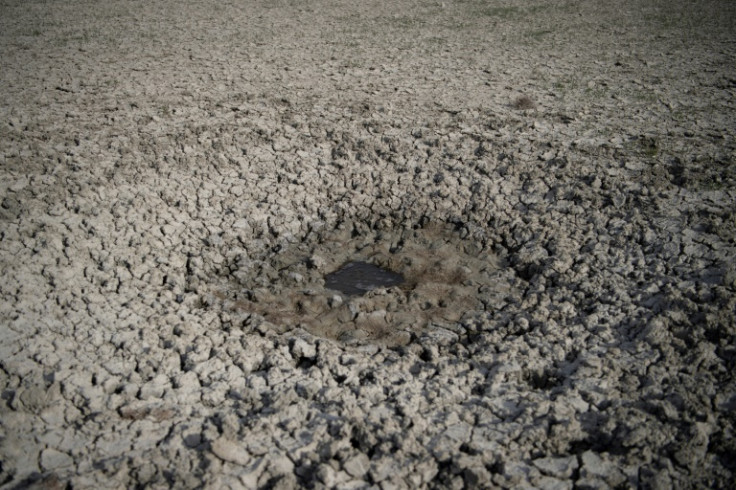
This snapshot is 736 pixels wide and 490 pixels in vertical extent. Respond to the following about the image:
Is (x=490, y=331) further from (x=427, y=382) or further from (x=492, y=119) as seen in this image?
(x=492, y=119)

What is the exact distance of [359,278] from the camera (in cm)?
479

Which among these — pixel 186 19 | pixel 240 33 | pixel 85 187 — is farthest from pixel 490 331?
pixel 186 19

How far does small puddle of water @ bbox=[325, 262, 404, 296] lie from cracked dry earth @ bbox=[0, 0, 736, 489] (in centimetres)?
11

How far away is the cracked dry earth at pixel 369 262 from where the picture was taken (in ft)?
10.0

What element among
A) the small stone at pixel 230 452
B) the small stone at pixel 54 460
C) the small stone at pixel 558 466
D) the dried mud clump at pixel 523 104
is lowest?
the small stone at pixel 558 466

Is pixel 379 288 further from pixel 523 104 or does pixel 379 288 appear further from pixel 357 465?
pixel 523 104

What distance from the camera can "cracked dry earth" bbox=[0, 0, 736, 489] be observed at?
305 centimetres

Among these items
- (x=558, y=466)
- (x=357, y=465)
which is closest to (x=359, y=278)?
(x=357, y=465)

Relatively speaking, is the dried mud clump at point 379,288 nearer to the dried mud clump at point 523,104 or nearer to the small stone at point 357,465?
the small stone at point 357,465

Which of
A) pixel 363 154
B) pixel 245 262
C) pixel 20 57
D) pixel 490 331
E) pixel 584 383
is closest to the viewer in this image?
pixel 584 383

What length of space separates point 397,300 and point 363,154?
1.89 metres

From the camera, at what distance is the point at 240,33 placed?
9180mm

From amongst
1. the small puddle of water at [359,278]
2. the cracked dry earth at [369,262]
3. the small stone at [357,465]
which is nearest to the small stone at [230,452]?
the cracked dry earth at [369,262]

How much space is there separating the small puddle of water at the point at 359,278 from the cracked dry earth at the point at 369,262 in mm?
109
